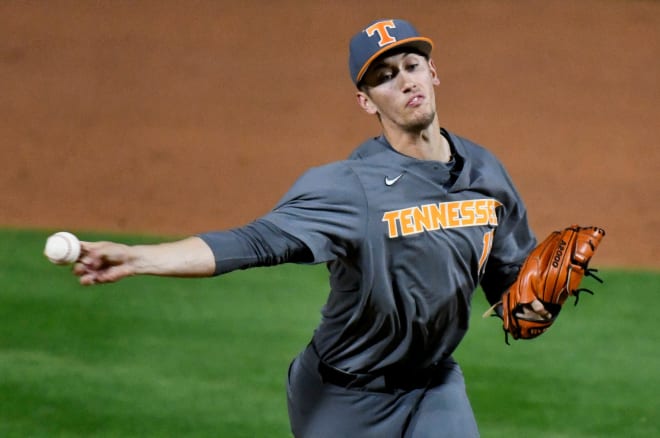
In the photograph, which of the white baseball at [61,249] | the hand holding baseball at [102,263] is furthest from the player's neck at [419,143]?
the white baseball at [61,249]

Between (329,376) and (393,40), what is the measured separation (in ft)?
4.55

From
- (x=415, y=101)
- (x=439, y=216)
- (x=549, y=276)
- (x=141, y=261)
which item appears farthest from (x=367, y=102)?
(x=141, y=261)

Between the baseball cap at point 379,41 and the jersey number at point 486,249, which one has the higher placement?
the baseball cap at point 379,41

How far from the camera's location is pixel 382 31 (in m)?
4.60

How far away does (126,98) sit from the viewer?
12641mm

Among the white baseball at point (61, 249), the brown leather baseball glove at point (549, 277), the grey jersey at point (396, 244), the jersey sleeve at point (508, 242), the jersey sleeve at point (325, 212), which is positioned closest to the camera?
the white baseball at point (61, 249)

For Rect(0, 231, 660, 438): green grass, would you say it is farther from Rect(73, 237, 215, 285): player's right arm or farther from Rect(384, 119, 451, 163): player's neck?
Rect(73, 237, 215, 285): player's right arm

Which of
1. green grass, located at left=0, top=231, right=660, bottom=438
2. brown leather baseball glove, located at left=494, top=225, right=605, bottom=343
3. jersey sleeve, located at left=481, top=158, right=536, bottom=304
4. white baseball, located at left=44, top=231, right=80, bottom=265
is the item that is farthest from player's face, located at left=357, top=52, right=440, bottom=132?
green grass, located at left=0, top=231, right=660, bottom=438

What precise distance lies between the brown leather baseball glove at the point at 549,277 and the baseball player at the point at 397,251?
0.06m

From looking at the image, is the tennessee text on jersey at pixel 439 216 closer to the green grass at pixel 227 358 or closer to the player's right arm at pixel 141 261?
the player's right arm at pixel 141 261

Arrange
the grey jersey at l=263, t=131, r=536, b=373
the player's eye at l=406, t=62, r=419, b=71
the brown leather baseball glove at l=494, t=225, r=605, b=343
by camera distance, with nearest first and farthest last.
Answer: the grey jersey at l=263, t=131, r=536, b=373 → the brown leather baseball glove at l=494, t=225, r=605, b=343 → the player's eye at l=406, t=62, r=419, b=71

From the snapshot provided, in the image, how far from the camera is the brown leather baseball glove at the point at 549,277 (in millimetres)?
4559

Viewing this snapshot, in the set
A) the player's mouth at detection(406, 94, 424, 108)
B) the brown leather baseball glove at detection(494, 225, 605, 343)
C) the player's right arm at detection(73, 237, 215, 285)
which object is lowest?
the brown leather baseball glove at detection(494, 225, 605, 343)

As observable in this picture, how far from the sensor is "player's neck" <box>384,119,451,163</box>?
4641 millimetres
